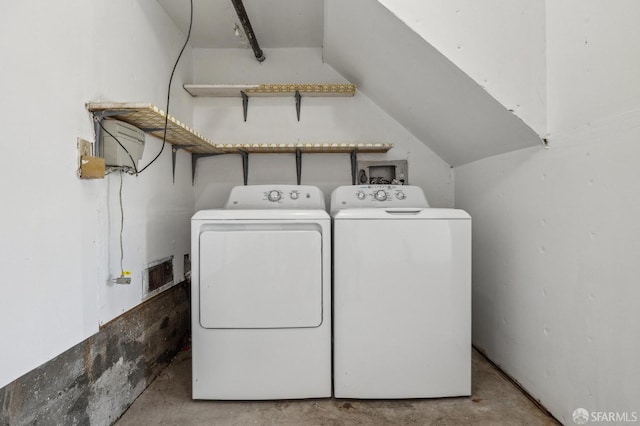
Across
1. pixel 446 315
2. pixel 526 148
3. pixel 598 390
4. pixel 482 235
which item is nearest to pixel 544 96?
pixel 526 148

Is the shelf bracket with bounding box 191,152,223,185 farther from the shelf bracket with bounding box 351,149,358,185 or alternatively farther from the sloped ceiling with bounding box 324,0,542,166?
the sloped ceiling with bounding box 324,0,542,166

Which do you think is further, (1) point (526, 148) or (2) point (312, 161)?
(2) point (312, 161)

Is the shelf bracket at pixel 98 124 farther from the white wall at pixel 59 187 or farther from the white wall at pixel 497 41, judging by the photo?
the white wall at pixel 497 41

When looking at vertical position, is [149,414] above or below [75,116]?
below

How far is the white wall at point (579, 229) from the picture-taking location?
1.12m

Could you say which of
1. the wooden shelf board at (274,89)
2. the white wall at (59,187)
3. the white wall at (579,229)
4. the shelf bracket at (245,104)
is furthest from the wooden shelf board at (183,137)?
the white wall at (579,229)

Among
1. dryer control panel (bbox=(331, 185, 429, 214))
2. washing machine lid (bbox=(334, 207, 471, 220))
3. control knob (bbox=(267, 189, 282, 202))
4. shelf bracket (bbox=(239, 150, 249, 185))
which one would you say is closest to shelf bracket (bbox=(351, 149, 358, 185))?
dryer control panel (bbox=(331, 185, 429, 214))

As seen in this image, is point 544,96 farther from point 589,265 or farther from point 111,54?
point 111,54

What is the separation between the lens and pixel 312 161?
2627mm

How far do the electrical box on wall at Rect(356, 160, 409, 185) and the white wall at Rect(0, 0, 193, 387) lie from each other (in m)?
1.54

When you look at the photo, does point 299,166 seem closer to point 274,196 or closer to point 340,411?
point 274,196

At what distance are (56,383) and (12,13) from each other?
1237 mm

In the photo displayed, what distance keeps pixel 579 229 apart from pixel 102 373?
82.9 inches

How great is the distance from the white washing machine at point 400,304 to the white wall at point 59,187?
106cm
